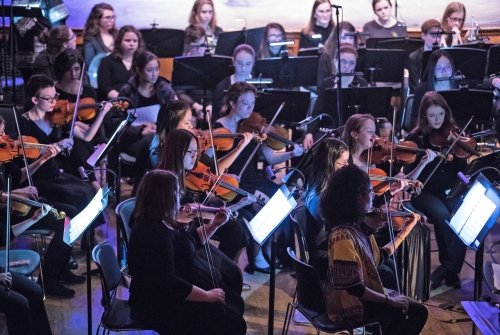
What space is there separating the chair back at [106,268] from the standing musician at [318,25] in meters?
3.84

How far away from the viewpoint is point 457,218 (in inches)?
150

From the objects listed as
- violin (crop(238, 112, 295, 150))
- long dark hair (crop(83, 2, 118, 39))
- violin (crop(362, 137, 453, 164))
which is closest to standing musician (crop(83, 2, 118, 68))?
long dark hair (crop(83, 2, 118, 39))

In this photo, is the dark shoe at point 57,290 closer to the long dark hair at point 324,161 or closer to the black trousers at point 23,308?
the black trousers at point 23,308

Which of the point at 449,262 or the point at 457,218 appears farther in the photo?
the point at 449,262

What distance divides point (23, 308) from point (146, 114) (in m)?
2.48

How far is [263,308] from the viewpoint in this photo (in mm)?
4383

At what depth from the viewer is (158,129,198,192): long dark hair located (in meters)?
4.06

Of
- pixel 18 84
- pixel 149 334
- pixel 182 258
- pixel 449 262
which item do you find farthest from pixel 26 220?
pixel 18 84

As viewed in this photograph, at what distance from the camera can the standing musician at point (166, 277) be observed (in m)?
3.17

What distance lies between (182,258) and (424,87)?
3.33 meters

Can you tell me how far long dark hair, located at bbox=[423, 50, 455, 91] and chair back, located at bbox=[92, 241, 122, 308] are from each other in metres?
3.39

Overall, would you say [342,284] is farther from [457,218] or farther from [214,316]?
[457,218]

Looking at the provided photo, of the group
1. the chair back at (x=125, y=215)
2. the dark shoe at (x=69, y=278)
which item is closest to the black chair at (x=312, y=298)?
the chair back at (x=125, y=215)

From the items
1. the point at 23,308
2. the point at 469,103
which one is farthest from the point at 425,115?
the point at 23,308
